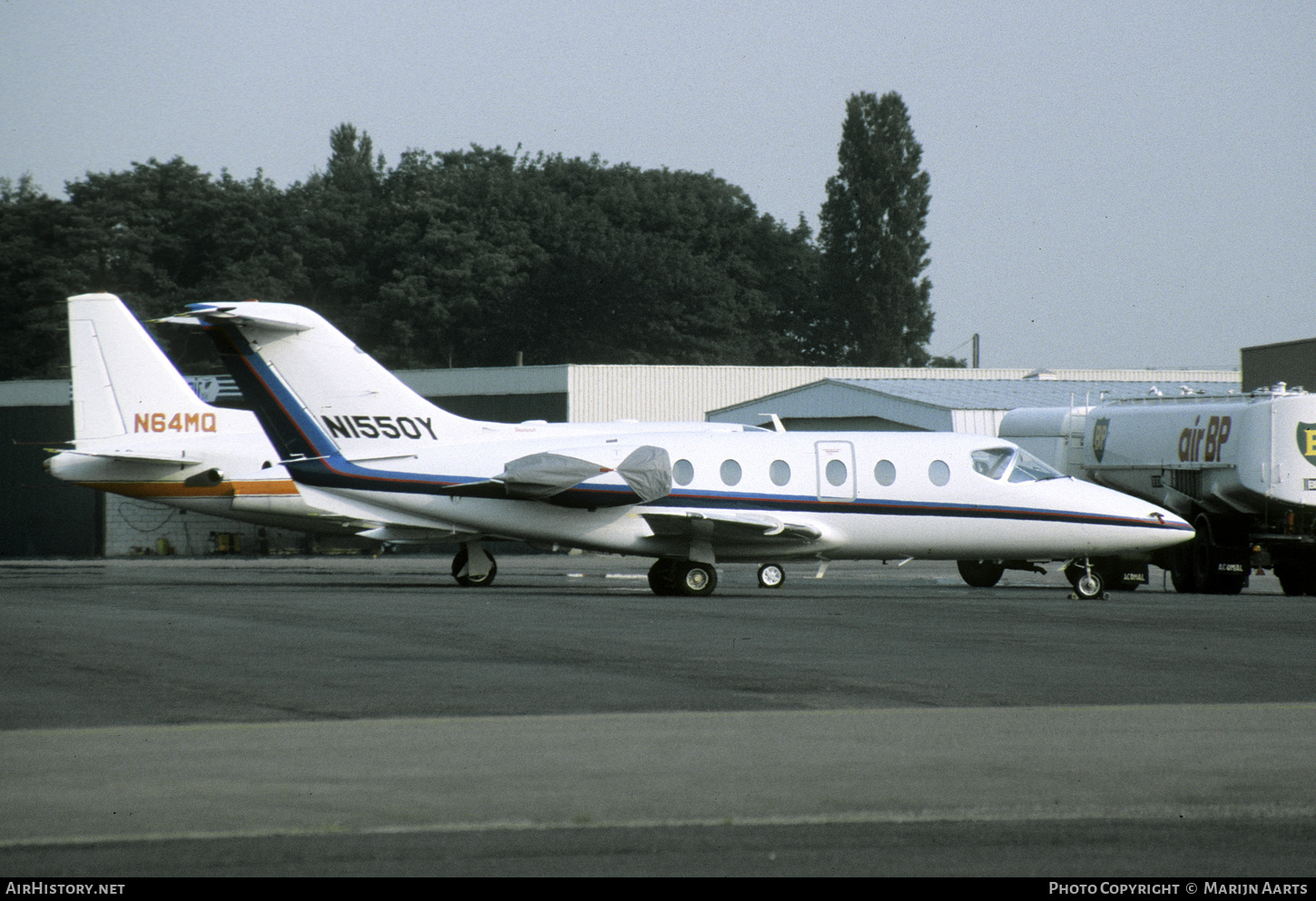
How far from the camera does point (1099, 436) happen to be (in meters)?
31.9

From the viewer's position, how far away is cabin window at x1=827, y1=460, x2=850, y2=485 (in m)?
24.8

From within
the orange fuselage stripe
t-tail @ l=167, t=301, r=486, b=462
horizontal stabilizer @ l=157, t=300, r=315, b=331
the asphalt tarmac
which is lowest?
the asphalt tarmac

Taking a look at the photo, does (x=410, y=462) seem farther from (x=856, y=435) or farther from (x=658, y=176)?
(x=658, y=176)

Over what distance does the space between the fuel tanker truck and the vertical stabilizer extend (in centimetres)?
1776

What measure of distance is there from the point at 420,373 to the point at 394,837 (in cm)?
4525

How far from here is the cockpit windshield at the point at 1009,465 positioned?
25062 millimetres

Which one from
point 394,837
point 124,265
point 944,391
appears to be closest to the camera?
point 394,837

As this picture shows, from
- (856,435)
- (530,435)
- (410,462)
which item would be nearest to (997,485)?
(856,435)

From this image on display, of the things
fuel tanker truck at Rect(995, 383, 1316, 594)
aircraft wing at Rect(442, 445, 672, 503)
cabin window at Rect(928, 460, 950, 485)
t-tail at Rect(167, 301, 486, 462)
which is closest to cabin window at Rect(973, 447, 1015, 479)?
cabin window at Rect(928, 460, 950, 485)

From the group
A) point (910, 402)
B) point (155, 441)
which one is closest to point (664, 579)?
point (155, 441)

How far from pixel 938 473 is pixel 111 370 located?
18.5 meters

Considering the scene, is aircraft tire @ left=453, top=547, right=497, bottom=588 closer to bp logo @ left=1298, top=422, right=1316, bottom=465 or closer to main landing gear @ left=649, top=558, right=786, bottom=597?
main landing gear @ left=649, top=558, right=786, bottom=597

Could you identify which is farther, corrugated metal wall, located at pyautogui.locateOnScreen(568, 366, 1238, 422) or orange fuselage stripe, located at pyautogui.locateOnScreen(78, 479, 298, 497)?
corrugated metal wall, located at pyautogui.locateOnScreen(568, 366, 1238, 422)

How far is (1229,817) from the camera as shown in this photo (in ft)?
25.1
